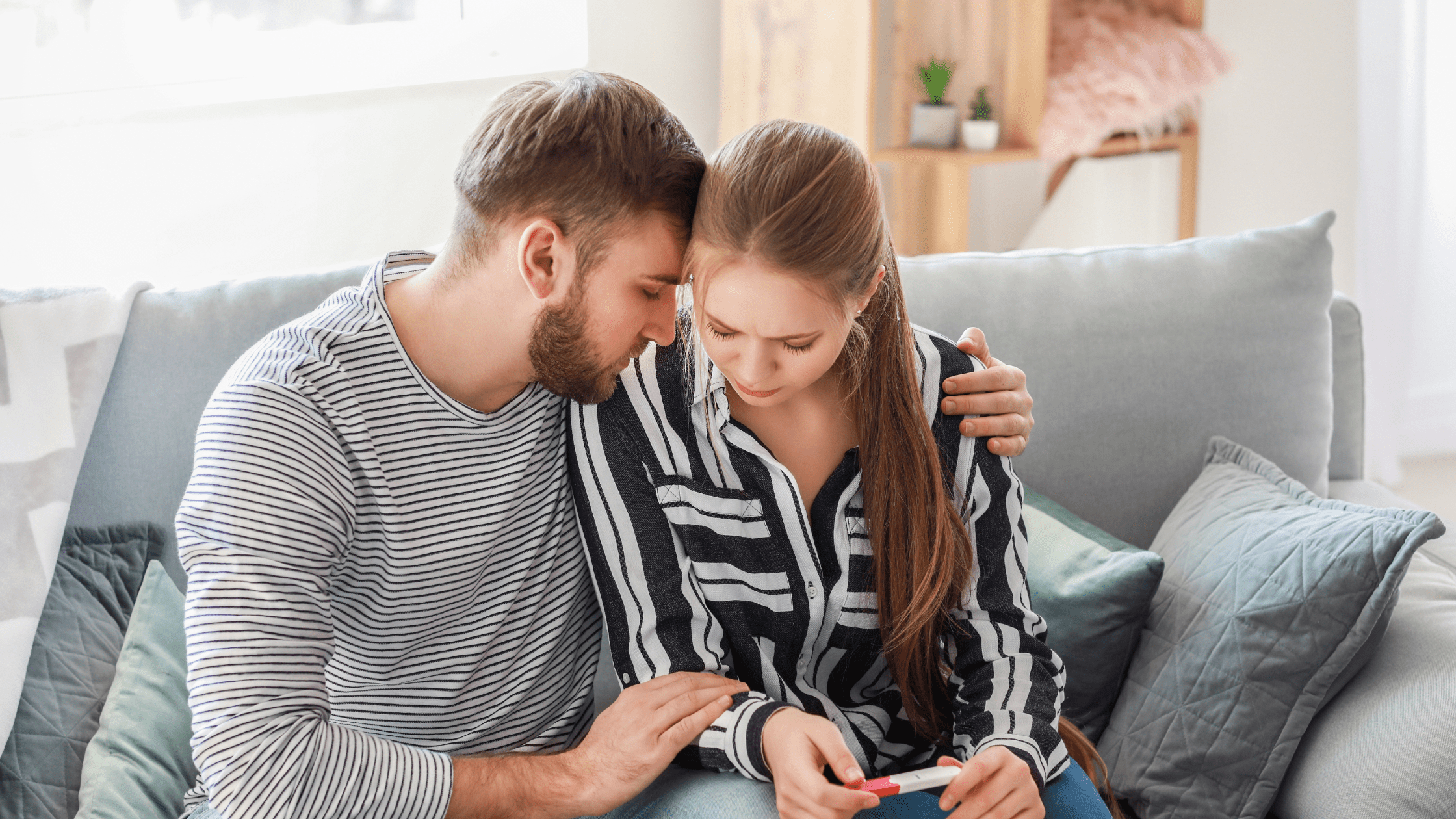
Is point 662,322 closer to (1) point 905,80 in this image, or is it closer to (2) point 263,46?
(2) point 263,46

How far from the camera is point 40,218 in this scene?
1.96m

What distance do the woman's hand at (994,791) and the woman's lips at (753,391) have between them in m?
0.39

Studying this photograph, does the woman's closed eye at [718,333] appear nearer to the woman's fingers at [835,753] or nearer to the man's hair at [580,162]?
the man's hair at [580,162]

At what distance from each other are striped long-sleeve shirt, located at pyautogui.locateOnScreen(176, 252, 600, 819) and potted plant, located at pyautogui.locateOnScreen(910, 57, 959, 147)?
1691 millimetres

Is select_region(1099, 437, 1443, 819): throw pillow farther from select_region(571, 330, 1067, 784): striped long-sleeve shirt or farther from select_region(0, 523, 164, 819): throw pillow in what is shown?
select_region(0, 523, 164, 819): throw pillow

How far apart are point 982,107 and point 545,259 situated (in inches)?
70.9

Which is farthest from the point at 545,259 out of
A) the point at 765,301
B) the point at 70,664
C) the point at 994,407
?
the point at 70,664

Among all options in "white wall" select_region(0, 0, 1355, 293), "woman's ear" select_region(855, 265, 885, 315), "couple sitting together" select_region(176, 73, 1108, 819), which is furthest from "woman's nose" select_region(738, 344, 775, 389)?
"white wall" select_region(0, 0, 1355, 293)

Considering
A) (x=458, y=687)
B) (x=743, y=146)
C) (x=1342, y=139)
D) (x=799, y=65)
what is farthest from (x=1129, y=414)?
(x=1342, y=139)

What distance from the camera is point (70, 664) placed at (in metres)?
1.25

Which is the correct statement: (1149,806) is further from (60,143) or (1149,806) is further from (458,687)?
(60,143)

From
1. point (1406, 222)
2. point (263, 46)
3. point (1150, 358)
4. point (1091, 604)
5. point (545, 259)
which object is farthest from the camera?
point (1406, 222)

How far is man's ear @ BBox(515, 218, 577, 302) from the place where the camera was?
3.53ft

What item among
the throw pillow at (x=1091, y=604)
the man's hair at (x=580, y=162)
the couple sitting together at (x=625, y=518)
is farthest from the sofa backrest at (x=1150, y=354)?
the man's hair at (x=580, y=162)
